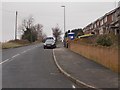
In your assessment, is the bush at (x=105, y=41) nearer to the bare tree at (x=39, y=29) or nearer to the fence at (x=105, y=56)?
the fence at (x=105, y=56)

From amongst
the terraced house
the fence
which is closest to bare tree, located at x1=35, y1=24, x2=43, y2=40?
the terraced house

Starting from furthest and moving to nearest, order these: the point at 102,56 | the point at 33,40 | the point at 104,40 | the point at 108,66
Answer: the point at 33,40, the point at 104,40, the point at 102,56, the point at 108,66

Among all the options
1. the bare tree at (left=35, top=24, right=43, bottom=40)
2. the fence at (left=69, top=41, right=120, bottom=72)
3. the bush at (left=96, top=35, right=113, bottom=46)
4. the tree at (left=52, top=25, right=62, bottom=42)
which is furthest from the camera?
Result: the bare tree at (left=35, top=24, right=43, bottom=40)

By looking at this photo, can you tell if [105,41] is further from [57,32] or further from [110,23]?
[57,32]

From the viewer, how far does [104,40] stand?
1939 cm

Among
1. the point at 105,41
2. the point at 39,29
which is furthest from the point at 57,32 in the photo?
the point at 105,41

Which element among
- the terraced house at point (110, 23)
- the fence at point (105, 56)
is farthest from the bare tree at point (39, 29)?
the fence at point (105, 56)

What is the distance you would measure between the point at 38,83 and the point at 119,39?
642 centimetres

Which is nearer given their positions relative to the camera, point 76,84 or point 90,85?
point 90,85

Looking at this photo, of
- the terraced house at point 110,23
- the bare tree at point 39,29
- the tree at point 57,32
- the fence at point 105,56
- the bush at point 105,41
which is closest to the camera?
the fence at point 105,56

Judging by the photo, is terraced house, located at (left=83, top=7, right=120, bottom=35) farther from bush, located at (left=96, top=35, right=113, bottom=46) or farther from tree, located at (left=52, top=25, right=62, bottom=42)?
tree, located at (left=52, top=25, right=62, bottom=42)

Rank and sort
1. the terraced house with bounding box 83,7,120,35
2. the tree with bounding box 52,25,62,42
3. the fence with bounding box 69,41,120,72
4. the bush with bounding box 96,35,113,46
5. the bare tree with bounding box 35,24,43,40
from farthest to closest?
1. the bare tree with bounding box 35,24,43,40
2. the tree with bounding box 52,25,62,42
3. the terraced house with bounding box 83,7,120,35
4. the bush with bounding box 96,35,113,46
5. the fence with bounding box 69,41,120,72

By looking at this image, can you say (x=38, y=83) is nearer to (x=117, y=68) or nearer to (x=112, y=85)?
(x=112, y=85)

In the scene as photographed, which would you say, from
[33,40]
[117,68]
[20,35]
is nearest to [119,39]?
[117,68]
